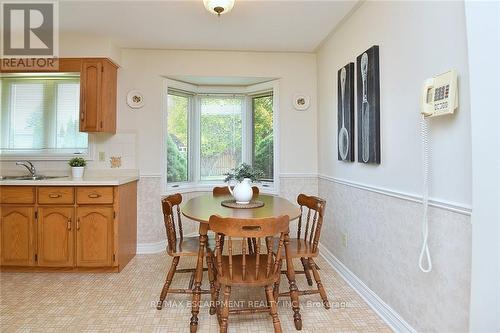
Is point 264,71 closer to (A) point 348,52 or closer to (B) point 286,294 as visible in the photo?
(A) point 348,52

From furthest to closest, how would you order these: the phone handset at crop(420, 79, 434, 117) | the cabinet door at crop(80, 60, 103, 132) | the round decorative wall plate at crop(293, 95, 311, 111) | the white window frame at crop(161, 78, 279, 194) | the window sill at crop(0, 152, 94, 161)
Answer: the white window frame at crop(161, 78, 279, 194)
the round decorative wall plate at crop(293, 95, 311, 111)
the window sill at crop(0, 152, 94, 161)
the cabinet door at crop(80, 60, 103, 132)
the phone handset at crop(420, 79, 434, 117)

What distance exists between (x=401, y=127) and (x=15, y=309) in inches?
120

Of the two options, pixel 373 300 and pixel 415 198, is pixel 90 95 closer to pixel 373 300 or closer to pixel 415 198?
pixel 415 198

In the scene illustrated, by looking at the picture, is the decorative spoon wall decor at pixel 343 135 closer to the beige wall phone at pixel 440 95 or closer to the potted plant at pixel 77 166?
the beige wall phone at pixel 440 95

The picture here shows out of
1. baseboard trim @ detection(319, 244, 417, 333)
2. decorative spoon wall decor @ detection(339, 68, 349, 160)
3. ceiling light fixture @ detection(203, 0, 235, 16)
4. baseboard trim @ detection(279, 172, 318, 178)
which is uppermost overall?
ceiling light fixture @ detection(203, 0, 235, 16)

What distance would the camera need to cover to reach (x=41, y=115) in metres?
3.49

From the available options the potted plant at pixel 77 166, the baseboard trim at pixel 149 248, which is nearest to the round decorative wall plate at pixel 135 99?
the potted plant at pixel 77 166

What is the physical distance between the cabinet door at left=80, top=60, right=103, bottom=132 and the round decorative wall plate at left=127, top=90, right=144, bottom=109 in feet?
1.17

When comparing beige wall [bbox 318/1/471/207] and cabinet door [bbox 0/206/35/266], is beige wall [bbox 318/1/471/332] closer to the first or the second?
beige wall [bbox 318/1/471/207]

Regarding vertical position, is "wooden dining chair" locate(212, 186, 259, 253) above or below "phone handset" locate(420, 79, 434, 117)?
below

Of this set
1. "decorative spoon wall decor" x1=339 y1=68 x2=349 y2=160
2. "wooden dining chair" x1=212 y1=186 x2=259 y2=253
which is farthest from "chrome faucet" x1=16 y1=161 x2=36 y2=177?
"decorative spoon wall decor" x1=339 y1=68 x2=349 y2=160

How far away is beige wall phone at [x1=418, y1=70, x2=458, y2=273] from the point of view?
4.56 ft

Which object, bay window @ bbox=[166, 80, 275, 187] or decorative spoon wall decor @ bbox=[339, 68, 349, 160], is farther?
bay window @ bbox=[166, 80, 275, 187]

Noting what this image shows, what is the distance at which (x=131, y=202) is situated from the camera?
3.35 metres
